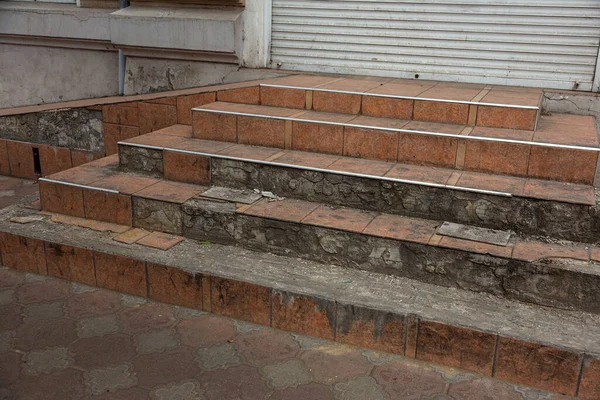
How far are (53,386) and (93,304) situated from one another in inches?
35.8

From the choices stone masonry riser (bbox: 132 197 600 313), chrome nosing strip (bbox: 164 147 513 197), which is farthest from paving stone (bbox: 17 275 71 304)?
chrome nosing strip (bbox: 164 147 513 197)

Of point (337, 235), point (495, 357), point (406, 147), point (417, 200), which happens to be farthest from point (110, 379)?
point (406, 147)

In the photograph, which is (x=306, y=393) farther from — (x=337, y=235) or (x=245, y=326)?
(x=337, y=235)

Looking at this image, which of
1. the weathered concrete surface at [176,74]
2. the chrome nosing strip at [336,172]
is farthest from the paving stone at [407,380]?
the weathered concrete surface at [176,74]

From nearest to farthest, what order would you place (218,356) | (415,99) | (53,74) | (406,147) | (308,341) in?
1. (218,356)
2. (308,341)
3. (406,147)
4. (415,99)
5. (53,74)

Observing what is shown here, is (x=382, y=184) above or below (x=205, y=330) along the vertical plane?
above

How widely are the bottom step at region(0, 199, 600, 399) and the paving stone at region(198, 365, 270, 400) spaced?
49 centimetres

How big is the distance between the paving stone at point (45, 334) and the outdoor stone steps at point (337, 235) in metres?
1.02

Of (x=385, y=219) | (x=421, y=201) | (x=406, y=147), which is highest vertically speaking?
(x=406, y=147)

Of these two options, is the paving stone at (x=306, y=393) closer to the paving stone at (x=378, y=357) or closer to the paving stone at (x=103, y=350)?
the paving stone at (x=378, y=357)

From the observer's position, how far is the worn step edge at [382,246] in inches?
139

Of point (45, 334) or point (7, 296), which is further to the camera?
point (7, 296)

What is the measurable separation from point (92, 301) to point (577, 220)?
132 inches

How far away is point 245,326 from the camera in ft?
12.8
